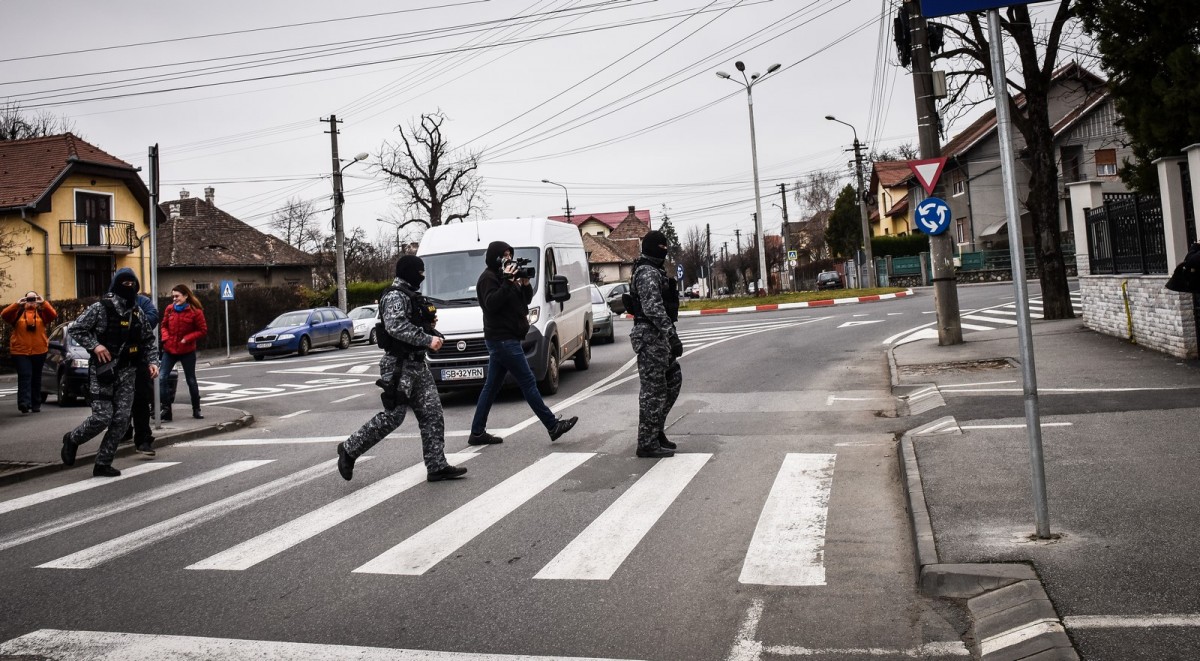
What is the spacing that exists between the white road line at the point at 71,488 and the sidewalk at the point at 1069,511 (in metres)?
7.03

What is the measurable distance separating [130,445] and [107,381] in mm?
2096

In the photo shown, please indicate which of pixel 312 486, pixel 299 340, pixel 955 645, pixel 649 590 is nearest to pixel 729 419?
pixel 312 486

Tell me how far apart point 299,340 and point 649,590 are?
90.6 feet

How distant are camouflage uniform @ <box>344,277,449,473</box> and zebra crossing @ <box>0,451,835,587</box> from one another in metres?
0.34

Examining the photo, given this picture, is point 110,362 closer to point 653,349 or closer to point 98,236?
point 653,349

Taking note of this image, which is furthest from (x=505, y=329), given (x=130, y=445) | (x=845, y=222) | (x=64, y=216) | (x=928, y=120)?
(x=845, y=222)

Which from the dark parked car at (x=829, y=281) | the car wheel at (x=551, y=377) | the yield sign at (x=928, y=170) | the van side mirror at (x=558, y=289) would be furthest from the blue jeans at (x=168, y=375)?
the dark parked car at (x=829, y=281)

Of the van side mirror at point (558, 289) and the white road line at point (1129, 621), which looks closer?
the white road line at point (1129, 621)

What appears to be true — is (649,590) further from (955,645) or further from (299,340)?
(299,340)

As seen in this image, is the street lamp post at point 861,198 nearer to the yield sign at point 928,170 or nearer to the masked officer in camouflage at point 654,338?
the yield sign at point 928,170

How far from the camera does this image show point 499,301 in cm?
935

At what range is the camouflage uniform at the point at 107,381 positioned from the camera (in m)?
8.72

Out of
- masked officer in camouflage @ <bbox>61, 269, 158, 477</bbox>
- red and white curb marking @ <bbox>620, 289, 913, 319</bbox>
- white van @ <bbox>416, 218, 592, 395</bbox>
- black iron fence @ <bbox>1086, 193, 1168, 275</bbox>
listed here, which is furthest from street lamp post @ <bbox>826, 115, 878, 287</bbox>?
masked officer in camouflage @ <bbox>61, 269, 158, 477</bbox>

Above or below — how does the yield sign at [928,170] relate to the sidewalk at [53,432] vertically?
above
